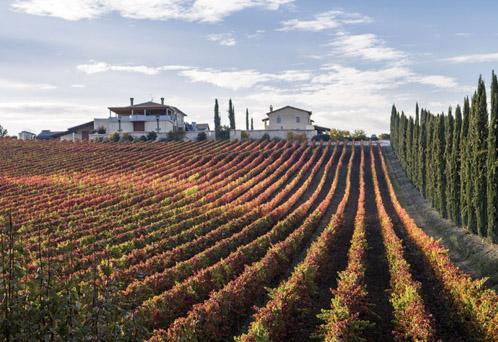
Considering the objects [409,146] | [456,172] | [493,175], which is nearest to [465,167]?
[456,172]

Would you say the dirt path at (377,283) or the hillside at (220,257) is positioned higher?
the hillside at (220,257)

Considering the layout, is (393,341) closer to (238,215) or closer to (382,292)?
(382,292)

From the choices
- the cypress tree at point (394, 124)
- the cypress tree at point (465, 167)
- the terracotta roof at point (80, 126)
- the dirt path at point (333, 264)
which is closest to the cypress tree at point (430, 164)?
the dirt path at point (333, 264)

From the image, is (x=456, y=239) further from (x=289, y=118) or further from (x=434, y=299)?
(x=289, y=118)

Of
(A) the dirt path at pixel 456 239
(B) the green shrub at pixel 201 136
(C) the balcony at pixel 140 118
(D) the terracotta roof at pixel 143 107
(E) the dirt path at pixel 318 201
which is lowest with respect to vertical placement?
(A) the dirt path at pixel 456 239

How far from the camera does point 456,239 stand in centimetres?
2239

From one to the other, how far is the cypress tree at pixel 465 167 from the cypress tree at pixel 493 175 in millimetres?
2156

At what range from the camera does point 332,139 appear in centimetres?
6675

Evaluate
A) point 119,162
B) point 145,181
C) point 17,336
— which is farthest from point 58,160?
point 17,336

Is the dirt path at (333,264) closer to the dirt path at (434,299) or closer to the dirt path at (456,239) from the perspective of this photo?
the dirt path at (434,299)

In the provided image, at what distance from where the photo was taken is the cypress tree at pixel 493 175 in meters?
21.4

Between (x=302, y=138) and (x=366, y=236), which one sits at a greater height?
(x=302, y=138)

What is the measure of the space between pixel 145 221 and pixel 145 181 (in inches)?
516

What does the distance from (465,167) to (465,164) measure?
0.23 metres
